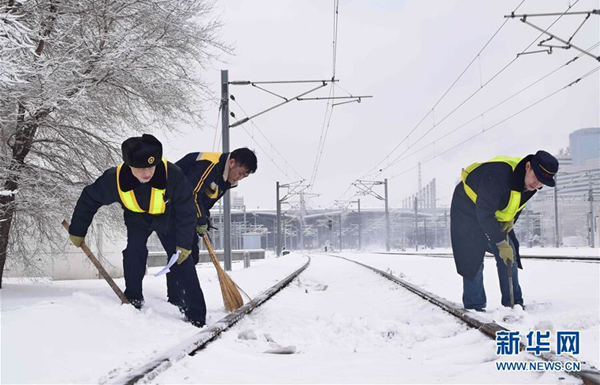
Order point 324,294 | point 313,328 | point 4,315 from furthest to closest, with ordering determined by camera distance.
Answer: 1. point 324,294
2. point 313,328
3. point 4,315

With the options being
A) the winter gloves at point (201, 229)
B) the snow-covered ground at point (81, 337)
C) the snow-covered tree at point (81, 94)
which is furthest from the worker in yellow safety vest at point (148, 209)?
the snow-covered tree at point (81, 94)

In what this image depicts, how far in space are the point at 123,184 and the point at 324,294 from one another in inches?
212

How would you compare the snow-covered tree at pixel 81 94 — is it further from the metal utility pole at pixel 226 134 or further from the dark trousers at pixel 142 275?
the metal utility pole at pixel 226 134

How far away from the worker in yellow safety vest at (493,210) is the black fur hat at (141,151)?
125 inches

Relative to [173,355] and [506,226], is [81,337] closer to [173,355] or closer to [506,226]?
[173,355]

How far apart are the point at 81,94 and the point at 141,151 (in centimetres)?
243

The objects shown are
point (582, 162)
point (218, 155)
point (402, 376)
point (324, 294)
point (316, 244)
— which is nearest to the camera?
point (402, 376)

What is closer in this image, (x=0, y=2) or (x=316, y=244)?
(x=0, y=2)

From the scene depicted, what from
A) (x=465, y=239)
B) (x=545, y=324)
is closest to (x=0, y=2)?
(x=465, y=239)

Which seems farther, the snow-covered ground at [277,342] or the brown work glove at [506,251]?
the brown work glove at [506,251]

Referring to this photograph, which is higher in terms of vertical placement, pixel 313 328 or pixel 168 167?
pixel 168 167

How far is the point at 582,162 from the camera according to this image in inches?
5679

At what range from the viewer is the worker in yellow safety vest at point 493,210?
5609 mm

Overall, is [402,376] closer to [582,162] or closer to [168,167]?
[168,167]
